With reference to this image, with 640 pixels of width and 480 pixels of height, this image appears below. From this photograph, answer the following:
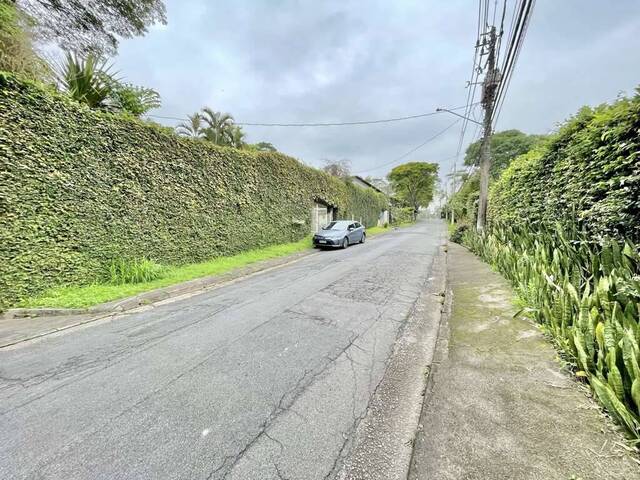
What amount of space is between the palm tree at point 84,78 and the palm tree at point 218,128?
8.75 m

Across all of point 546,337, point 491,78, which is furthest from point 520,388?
point 491,78

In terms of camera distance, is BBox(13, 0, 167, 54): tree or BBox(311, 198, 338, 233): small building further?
BBox(311, 198, 338, 233): small building

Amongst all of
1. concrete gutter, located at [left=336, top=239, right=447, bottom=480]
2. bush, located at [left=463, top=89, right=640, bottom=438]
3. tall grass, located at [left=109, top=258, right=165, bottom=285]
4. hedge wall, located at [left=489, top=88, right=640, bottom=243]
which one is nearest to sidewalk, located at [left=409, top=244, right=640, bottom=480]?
concrete gutter, located at [left=336, top=239, right=447, bottom=480]

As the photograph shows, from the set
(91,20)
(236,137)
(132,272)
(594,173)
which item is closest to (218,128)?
(236,137)

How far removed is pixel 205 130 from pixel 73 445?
15981mm

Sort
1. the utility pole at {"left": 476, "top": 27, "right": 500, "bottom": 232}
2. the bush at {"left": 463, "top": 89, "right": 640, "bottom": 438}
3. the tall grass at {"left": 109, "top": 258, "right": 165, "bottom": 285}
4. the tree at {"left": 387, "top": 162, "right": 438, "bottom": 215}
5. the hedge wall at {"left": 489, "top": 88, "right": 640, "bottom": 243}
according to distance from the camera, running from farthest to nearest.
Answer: the tree at {"left": 387, "top": 162, "right": 438, "bottom": 215} → the utility pole at {"left": 476, "top": 27, "right": 500, "bottom": 232} → the tall grass at {"left": 109, "top": 258, "right": 165, "bottom": 285} → the hedge wall at {"left": 489, "top": 88, "right": 640, "bottom": 243} → the bush at {"left": 463, "top": 89, "right": 640, "bottom": 438}

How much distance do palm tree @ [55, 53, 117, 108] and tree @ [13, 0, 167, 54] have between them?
2687 mm

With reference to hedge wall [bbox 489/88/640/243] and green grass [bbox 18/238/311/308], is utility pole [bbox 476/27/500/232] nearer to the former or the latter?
hedge wall [bbox 489/88/640/243]

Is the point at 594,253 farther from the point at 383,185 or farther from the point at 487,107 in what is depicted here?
the point at 383,185

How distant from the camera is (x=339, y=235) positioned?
1301 centimetres

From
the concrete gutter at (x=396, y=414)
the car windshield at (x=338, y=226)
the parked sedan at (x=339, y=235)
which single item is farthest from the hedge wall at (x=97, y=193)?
the concrete gutter at (x=396, y=414)

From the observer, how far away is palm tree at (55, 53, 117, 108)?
19.6ft

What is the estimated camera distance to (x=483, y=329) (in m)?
3.58

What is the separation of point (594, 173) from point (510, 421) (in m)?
3.35
